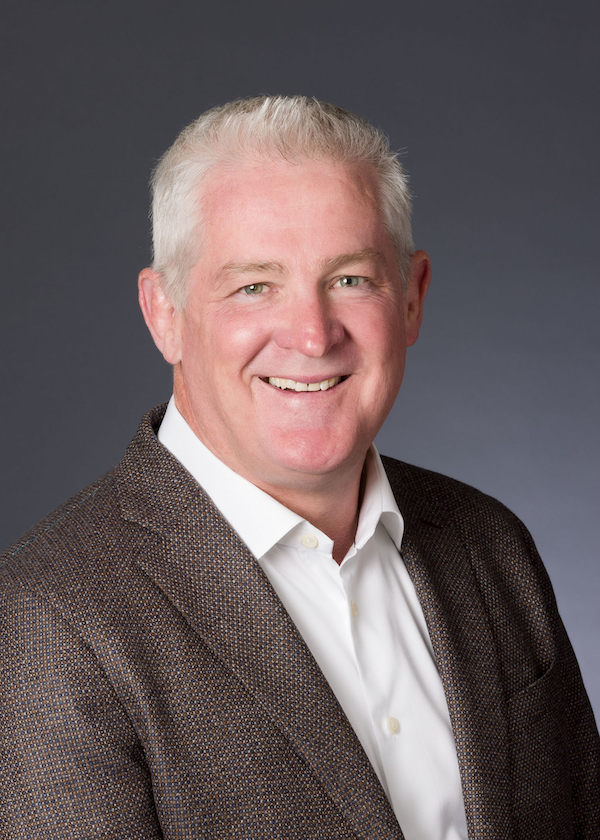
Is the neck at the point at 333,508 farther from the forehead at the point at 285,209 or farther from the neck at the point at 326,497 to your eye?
the forehead at the point at 285,209

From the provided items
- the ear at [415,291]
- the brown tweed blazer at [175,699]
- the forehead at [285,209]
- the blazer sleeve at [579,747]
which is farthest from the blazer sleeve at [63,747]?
the blazer sleeve at [579,747]

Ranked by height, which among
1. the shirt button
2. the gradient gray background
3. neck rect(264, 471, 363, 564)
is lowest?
the shirt button

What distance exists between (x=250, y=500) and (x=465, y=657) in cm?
49

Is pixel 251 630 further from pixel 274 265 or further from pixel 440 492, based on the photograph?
pixel 440 492

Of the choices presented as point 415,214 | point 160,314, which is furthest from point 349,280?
A: point 415,214

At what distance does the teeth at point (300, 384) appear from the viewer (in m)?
1.87

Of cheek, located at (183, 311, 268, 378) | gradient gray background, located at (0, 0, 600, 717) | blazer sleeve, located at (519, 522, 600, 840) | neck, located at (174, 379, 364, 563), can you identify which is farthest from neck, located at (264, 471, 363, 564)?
gradient gray background, located at (0, 0, 600, 717)

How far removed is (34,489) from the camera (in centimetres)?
388

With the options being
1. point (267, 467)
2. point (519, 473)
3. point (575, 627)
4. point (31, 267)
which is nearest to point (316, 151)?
point (267, 467)

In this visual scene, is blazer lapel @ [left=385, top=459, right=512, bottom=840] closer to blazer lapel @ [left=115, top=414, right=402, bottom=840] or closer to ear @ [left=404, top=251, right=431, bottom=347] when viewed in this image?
blazer lapel @ [left=115, top=414, right=402, bottom=840]

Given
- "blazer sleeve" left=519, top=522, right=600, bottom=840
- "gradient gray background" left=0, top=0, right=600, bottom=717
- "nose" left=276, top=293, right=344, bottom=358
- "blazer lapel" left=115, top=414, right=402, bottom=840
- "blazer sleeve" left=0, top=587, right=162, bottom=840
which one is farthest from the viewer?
"gradient gray background" left=0, top=0, right=600, bottom=717

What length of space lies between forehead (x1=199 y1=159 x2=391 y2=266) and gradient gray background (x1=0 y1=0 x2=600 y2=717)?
2.12 m

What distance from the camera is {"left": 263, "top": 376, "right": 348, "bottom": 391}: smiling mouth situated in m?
1.87

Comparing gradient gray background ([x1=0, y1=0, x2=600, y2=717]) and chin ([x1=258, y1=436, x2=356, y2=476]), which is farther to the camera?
gradient gray background ([x1=0, y1=0, x2=600, y2=717])
